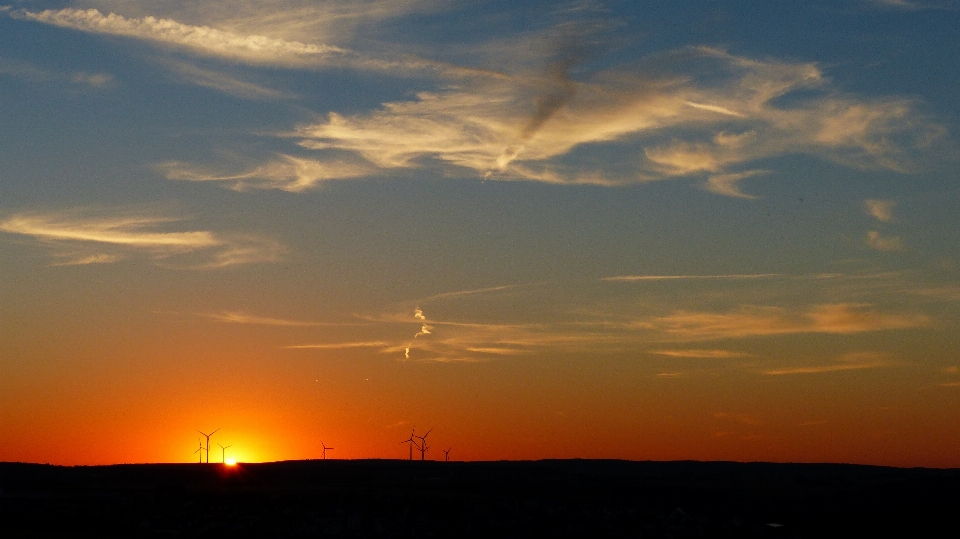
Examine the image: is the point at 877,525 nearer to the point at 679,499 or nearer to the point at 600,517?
the point at 600,517

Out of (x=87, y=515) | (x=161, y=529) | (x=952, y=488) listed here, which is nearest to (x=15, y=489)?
(x=87, y=515)

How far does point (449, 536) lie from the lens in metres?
116

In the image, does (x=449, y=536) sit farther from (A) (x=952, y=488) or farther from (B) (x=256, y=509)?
(A) (x=952, y=488)

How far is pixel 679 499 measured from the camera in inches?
7746

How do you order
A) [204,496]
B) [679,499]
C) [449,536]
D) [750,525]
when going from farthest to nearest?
[679,499]
[204,496]
[750,525]
[449,536]

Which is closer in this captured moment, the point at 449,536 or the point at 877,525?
the point at 449,536

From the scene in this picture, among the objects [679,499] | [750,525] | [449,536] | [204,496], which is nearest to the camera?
[449,536]

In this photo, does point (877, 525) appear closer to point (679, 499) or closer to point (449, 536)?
point (449, 536)

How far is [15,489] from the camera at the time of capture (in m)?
198

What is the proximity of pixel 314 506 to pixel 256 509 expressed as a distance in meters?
6.40

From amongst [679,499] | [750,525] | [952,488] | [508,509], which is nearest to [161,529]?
[508,509]

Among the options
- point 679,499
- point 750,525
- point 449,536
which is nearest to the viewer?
point 449,536

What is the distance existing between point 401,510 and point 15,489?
326ft

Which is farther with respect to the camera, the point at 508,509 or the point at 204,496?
the point at 204,496
